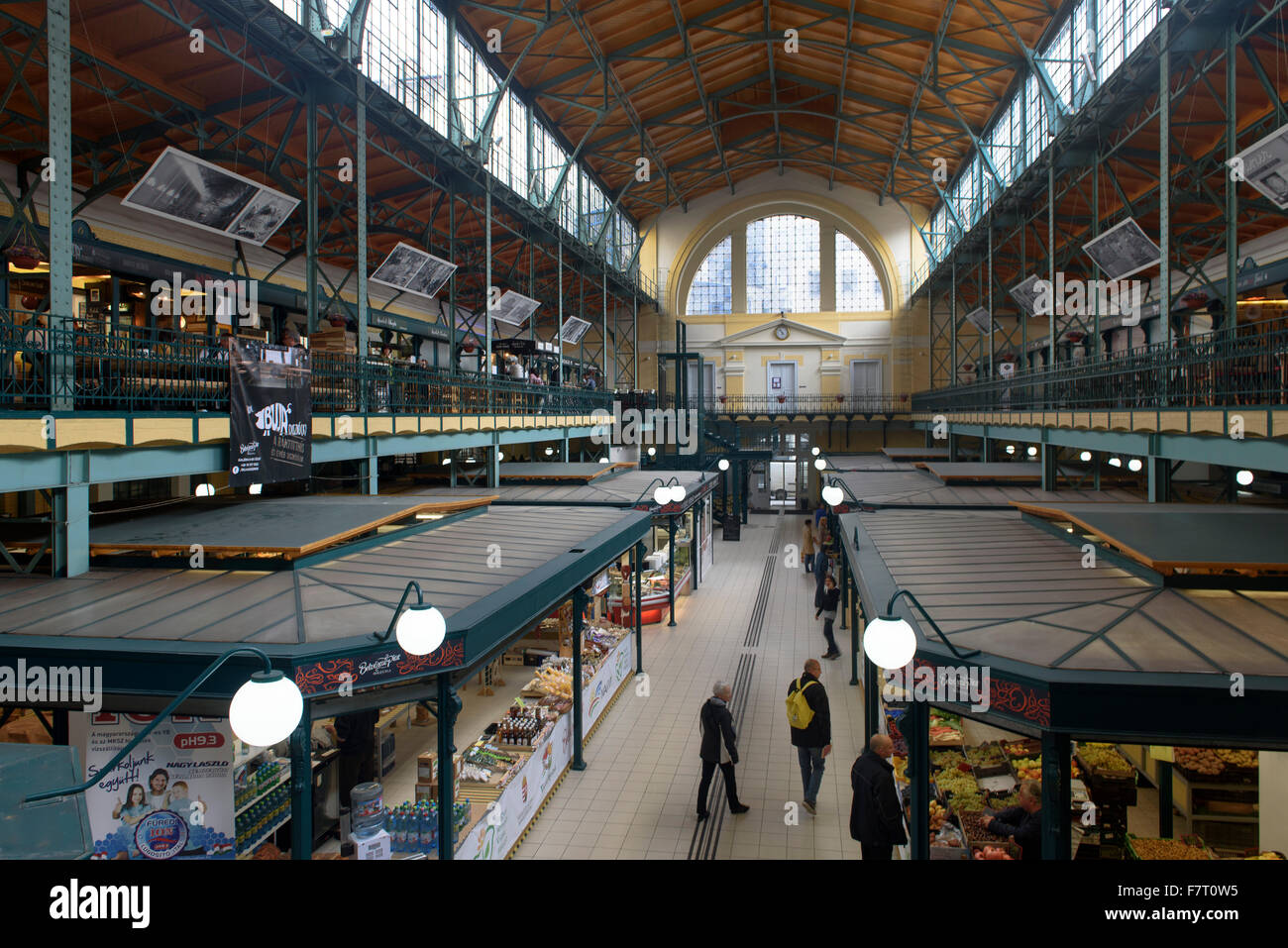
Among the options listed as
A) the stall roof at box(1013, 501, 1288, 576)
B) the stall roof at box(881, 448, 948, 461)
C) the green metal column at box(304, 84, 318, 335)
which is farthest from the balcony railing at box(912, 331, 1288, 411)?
the green metal column at box(304, 84, 318, 335)

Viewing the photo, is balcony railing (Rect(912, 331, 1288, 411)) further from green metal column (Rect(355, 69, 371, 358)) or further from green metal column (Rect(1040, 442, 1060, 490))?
green metal column (Rect(355, 69, 371, 358))

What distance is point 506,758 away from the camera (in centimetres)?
788

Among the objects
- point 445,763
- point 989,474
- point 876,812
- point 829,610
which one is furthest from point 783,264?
point 445,763

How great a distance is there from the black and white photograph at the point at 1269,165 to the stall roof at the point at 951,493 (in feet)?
15.5

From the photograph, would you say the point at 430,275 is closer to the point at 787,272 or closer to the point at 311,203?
the point at 311,203

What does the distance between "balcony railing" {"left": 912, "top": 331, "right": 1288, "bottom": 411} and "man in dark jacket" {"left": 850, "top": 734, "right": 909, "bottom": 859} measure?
226 inches

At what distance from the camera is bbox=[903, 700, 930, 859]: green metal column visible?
541cm

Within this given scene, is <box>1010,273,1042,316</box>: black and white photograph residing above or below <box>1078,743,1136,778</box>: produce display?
above

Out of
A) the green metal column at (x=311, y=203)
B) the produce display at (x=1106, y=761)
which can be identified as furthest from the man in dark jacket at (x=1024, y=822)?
the green metal column at (x=311, y=203)

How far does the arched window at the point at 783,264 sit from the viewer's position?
41625 mm

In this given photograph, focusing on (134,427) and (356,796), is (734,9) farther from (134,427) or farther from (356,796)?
(356,796)

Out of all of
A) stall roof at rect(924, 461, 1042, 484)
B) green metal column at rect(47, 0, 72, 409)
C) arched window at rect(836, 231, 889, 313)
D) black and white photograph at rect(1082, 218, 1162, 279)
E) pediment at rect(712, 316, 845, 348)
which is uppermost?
arched window at rect(836, 231, 889, 313)

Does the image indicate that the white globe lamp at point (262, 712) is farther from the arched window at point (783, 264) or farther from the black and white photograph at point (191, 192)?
the arched window at point (783, 264)

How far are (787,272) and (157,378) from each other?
3762 cm
